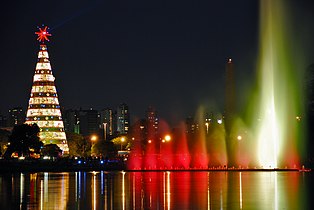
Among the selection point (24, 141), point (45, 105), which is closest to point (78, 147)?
point (45, 105)

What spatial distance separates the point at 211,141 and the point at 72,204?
238 feet

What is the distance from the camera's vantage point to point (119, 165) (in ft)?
321

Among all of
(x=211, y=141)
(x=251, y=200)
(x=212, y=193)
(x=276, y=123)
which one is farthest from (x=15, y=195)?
(x=211, y=141)

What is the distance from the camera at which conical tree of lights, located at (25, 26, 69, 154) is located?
122000mm

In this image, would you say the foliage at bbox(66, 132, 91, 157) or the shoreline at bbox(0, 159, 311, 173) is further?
the foliage at bbox(66, 132, 91, 157)

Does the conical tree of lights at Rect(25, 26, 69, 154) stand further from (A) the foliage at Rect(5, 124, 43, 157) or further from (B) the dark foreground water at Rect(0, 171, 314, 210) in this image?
(B) the dark foreground water at Rect(0, 171, 314, 210)

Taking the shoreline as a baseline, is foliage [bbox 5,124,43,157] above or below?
above

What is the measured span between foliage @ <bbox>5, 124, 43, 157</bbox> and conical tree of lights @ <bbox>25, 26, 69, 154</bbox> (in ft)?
30.5

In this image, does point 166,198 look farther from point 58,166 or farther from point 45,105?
point 45,105

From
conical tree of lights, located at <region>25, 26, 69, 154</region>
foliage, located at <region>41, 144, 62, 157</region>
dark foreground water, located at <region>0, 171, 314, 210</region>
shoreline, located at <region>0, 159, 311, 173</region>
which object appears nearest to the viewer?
dark foreground water, located at <region>0, 171, 314, 210</region>

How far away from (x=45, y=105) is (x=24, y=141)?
12.5 m

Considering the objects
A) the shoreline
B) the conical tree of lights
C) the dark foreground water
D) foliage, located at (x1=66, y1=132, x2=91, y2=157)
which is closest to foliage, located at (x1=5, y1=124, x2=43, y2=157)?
the shoreline

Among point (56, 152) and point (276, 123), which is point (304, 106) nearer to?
point (276, 123)

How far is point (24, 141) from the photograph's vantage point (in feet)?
364
